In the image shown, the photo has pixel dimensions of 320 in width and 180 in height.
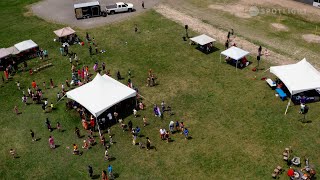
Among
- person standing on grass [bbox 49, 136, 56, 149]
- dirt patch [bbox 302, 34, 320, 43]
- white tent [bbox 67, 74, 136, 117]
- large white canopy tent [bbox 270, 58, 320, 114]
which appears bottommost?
person standing on grass [bbox 49, 136, 56, 149]

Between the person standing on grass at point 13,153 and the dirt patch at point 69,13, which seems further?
the dirt patch at point 69,13

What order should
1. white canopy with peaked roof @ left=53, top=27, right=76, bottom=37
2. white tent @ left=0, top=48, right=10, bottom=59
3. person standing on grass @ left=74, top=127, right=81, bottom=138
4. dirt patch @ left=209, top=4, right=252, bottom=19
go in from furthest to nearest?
dirt patch @ left=209, top=4, right=252, bottom=19, white canopy with peaked roof @ left=53, top=27, right=76, bottom=37, white tent @ left=0, top=48, right=10, bottom=59, person standing on grass @ left=74, top=127, right=81, bottom=138

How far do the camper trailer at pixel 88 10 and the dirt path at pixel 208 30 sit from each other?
8.37m

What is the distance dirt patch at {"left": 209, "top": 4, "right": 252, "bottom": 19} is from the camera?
48.6 meters

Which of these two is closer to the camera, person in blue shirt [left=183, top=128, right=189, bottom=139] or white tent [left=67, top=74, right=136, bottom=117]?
person in blue shirt [left=183, top=128, right=189, bottom=139]

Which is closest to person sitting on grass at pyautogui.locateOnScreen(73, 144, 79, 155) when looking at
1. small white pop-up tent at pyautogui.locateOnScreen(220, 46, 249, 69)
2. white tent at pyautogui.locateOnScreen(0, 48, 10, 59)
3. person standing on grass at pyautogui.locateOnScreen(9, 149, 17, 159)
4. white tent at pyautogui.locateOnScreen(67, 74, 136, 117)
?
white tent at pyautogui.locateOnScreen(67, 74, 136, 117)

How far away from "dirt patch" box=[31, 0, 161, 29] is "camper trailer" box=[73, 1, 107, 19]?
0.67m

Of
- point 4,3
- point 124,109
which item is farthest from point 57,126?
point 4,3

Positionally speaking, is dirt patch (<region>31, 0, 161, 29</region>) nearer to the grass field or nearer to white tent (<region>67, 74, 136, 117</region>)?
the grass field

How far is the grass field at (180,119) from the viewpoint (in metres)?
26.7

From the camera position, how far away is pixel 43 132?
30641 mm

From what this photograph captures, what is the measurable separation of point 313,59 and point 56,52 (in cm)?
2972

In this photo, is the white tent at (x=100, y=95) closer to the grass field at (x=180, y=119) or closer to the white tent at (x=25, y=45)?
the grass field at (x=180, y=119)

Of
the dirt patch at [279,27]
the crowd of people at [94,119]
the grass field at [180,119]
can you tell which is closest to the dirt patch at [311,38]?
the dirt patch at [279,27]
